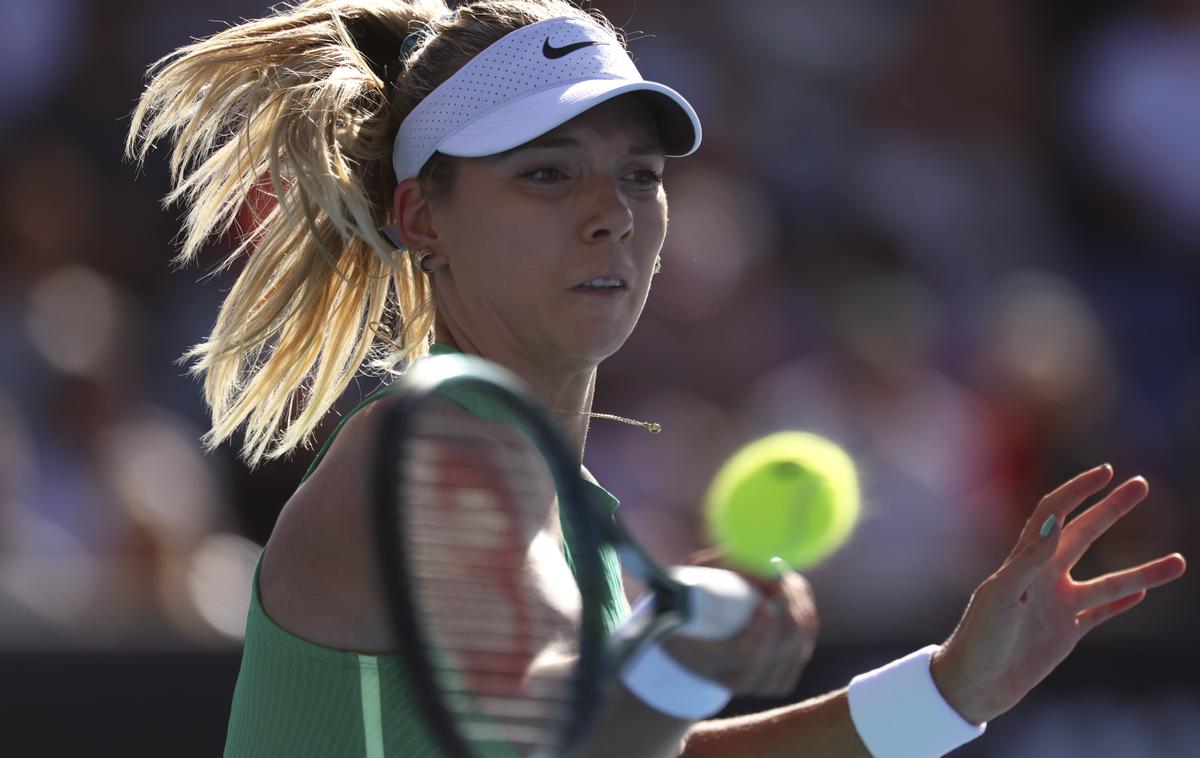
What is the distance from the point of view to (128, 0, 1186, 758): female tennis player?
6.98ft

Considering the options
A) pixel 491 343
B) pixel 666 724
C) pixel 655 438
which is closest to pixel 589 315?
pixel 491 343

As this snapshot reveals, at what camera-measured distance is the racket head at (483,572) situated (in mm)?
1566

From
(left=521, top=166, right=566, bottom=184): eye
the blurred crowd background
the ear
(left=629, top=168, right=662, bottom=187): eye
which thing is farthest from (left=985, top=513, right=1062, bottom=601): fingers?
the blurred crowd background

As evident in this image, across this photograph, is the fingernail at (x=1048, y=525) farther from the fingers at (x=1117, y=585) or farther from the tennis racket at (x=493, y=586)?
the tennis racket at (x=493, y=586)

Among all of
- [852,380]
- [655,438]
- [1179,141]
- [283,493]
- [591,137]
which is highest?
[591,137]

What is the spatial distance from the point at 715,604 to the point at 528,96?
105cm

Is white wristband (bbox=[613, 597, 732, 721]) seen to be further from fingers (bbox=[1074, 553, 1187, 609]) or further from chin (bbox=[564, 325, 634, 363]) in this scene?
fingers (bbox=[1074, 553, 1187, 609])

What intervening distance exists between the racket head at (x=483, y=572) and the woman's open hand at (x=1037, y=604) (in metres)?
0.92

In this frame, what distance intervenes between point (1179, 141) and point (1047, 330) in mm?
1251

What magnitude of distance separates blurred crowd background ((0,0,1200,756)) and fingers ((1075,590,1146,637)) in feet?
5.50

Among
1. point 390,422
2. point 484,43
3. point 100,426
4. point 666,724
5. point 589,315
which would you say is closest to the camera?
point 390,422

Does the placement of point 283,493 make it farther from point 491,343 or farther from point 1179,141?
point 1179,141

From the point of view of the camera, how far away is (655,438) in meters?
5.42

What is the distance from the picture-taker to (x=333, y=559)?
6.67 ft
